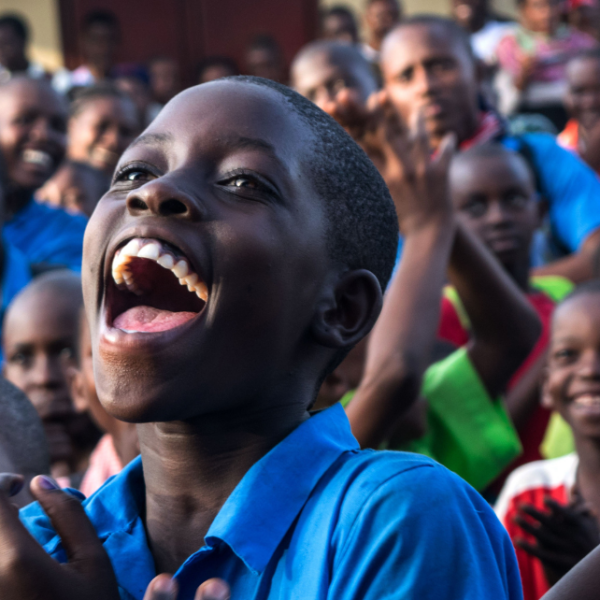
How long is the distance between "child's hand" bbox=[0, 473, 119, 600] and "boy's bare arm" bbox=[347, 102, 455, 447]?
2.69 ft

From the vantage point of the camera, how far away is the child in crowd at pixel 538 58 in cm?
655

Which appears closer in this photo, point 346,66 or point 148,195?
point 148,195

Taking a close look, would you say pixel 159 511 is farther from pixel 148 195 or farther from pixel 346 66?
pixel 346 66

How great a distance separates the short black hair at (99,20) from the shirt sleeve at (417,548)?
26.8 ft

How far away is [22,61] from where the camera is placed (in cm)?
752

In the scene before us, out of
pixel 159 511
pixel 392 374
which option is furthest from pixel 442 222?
pixel 159 511

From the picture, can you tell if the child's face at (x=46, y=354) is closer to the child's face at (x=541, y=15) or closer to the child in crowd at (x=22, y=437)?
the child in crowd at (x=22, y=437)

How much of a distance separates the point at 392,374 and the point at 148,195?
874mm

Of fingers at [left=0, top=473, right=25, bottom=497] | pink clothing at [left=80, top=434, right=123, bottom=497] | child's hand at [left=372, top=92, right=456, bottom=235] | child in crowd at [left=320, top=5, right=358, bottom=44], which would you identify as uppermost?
child's hand at [left=372, top=92, right=456, bottom=235]

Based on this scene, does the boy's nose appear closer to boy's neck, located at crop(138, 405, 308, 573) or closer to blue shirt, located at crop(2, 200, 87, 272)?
boy's neck, located at crop(138, 405, 308, 573)

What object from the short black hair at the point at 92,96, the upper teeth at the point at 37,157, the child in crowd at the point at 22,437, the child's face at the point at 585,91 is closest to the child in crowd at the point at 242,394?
the child in crowd at the point at 22,437

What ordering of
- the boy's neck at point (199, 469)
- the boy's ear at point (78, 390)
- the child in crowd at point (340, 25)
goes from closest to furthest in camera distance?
the boy's neck at point (199, 469)
the boy's ear at point (78, 390)
the child in crowd at point (340, 25)

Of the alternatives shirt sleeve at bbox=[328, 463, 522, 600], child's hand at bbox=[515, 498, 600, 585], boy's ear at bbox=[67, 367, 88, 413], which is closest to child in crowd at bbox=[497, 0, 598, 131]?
boy's ear at bbox=[67, 367, 88, 413]

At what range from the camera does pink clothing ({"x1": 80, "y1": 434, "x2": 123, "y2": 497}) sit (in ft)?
7.89
